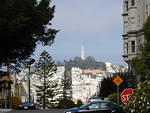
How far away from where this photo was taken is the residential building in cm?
8006

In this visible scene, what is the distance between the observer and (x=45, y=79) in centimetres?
10475

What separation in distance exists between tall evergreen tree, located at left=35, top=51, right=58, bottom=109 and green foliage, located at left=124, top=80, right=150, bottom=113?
254ft

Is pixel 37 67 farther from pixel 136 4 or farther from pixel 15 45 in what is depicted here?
pixel 15 45

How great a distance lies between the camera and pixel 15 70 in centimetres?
4678

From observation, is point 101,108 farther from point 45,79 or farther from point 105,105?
point 45,79

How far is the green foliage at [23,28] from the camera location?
36.3 m

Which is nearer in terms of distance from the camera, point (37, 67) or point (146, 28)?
point (146, 28)

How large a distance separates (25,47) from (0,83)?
45.4 ft

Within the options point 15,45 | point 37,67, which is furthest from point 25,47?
point 37,67

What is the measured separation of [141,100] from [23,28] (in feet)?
51.4

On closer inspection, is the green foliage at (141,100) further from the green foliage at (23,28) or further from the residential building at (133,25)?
the residential building at (133,25)

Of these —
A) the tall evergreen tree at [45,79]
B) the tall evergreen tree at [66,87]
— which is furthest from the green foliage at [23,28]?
the tall evergreen tree at [66,87]

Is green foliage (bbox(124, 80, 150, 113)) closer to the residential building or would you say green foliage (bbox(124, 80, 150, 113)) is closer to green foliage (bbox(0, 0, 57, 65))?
green foliage (bbox(0, 0, 57, 65))

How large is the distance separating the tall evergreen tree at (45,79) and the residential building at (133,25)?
2077 cm
